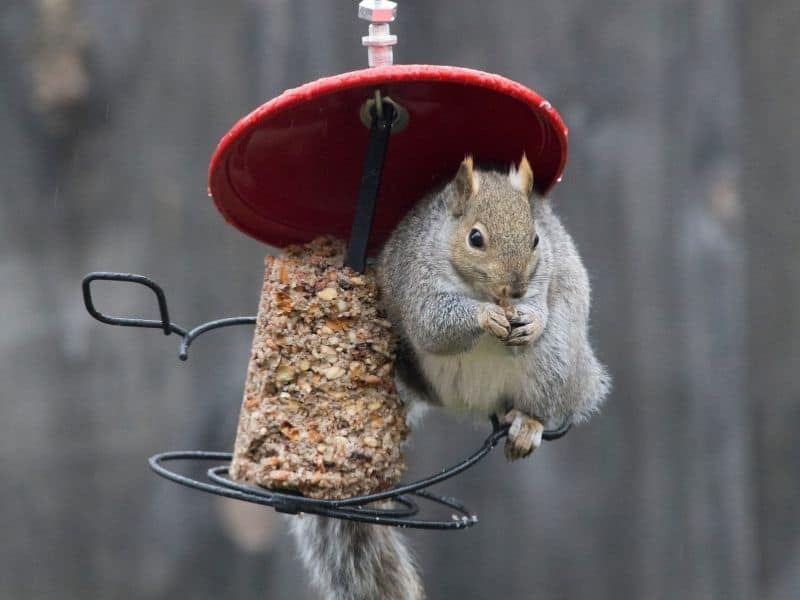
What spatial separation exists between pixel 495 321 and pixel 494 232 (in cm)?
11

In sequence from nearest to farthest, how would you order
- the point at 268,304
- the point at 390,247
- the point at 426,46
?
1. the point at 268,304
2. the point at 390,247
3. the point at 426,46

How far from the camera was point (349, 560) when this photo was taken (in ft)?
4.99

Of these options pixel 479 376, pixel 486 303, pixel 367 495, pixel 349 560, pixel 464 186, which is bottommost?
pixel 349 560

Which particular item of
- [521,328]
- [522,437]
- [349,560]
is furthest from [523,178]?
[349,560]

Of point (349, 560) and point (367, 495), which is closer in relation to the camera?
point (367, 495)

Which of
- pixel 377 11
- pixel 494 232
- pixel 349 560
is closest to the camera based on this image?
pixel 377 11

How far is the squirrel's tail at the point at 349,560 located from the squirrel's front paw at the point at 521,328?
0.41 m

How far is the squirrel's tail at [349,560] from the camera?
5.00 ft

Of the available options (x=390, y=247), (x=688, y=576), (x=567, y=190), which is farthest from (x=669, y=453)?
(x=390, y=247)

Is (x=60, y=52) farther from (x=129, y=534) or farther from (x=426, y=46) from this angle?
(x=129, y=534)

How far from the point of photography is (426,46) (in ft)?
6.09

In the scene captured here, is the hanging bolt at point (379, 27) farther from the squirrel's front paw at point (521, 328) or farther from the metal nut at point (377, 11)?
the squirrel's front paw at point (521, 328)

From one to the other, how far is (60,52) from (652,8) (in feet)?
3.40

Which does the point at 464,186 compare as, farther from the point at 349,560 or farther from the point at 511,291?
the point at 349,560
